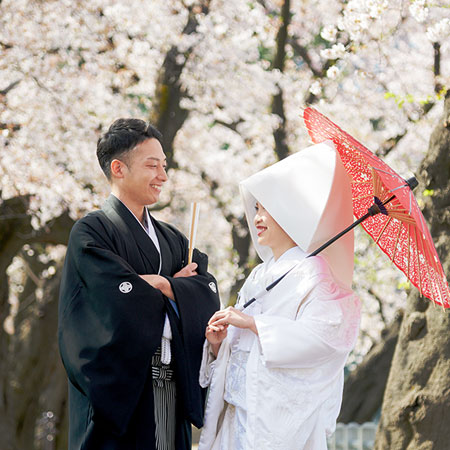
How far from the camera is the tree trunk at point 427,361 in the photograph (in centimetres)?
521

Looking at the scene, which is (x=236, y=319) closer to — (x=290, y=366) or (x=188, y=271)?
(x=290, y=366)

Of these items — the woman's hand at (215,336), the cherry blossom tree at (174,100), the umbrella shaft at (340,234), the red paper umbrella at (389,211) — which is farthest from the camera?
the cherry blossom tree at (174,100)

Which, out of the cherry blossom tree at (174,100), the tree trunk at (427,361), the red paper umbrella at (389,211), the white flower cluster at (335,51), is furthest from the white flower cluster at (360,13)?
the red paper umbrella at (389,211)

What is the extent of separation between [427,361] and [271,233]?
206 centimetres

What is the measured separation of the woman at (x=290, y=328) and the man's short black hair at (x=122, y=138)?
0.57 meters

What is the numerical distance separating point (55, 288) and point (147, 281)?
7.20 m

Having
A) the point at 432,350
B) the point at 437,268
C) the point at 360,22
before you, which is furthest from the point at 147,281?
the point at 360,22

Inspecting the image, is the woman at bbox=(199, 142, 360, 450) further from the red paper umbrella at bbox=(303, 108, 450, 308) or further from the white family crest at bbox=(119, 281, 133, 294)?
the white family crest at bbox=(119, 281, 133, 294)

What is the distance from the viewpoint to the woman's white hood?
12.0ft

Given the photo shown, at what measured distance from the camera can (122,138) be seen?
4.03 m

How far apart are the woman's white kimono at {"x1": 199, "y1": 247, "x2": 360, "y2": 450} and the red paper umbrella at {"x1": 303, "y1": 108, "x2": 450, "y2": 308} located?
1.14 ft

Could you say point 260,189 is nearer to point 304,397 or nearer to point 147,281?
point 147,281

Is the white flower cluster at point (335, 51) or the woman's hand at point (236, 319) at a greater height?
the white flower cluster at point (335, 51)

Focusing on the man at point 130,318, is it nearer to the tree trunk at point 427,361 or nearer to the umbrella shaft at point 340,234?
the umbrella shaft at point 340,234
